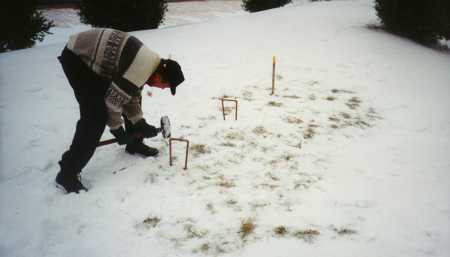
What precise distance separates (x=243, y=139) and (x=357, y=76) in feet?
11.0

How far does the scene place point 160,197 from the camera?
120 inches

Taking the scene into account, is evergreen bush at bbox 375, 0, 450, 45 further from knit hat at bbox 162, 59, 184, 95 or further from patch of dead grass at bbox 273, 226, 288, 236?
patch of dead grass at bbox 273, 226, 288, 236

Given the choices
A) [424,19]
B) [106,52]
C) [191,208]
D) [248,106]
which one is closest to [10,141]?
[106,52]

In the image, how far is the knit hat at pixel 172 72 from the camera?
2836 mm

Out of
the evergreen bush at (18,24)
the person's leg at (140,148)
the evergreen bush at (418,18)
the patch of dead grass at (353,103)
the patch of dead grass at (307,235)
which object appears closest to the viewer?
the patch of dead grass at (307,235)

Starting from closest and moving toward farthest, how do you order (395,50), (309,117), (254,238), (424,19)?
(254,238) < (309,117) < (395,50) < (424,19)

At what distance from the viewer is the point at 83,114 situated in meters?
2.85

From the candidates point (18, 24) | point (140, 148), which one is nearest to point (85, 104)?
point (140, 148)

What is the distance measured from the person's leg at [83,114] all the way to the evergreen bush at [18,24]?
6.15m

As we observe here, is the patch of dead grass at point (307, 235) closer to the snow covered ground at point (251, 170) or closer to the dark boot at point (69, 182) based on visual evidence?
the snow covered ground at point (251, 170)

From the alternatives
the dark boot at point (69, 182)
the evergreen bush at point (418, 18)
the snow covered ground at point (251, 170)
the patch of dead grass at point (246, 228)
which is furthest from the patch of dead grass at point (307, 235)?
Result: the evergreen bush at point (418, 18)

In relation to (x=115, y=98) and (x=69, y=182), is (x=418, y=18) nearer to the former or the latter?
(x=115, y=98)

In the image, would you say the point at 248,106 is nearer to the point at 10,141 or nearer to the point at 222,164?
the point at 222,164

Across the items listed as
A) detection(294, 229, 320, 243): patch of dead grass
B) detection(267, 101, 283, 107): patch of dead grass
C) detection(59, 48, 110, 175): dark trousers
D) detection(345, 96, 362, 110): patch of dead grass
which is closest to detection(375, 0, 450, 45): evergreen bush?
detection(345, 96, 362, 110): patch of dead grass
